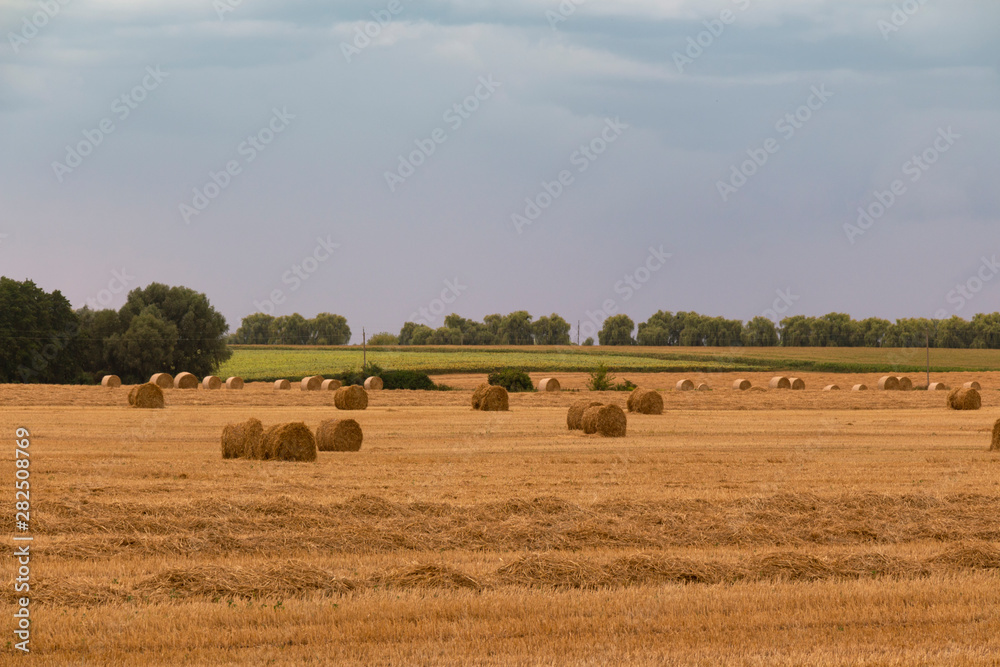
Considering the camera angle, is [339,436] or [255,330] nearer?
[339,436]

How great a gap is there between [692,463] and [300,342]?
11948cm

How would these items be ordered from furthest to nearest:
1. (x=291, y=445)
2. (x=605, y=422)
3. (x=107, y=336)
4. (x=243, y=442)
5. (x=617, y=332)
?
(x=617, y=332), (x=107, y=336), (x=605, y=422), (x=243, y=442), (x=291, y=445)

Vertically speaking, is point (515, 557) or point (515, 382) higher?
point (515, 382)

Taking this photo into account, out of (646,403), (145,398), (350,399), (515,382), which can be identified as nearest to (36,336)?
(145,398)

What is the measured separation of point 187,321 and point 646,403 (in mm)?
42803

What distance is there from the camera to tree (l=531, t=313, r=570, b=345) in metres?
127

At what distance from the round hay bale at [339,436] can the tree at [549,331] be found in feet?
341

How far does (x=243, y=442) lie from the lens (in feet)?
65.3

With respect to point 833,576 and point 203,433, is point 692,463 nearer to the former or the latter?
point 833,576

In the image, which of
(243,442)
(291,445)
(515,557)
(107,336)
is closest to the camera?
(515,557)

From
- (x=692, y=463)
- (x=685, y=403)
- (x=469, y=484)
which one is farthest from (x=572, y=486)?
(x=685, y=403)

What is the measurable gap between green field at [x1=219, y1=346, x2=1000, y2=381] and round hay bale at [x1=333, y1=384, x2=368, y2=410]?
3288 cm

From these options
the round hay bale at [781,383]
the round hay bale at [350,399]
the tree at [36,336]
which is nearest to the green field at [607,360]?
the tree at [36,336]

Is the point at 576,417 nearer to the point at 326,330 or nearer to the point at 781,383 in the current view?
the point at 781,383
